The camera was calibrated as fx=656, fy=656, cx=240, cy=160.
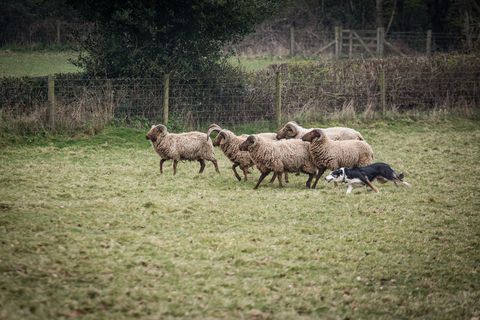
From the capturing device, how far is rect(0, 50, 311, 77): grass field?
25719 millimetres

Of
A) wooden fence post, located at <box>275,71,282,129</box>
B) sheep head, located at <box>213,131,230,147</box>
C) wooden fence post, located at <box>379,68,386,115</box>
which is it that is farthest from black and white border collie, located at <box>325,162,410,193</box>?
wooden fence post, located at <box>379,68,386,115</box>

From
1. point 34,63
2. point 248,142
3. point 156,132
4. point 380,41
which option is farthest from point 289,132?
point 380,41

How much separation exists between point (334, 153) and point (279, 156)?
1131 millimetres

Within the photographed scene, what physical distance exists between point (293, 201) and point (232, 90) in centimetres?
921

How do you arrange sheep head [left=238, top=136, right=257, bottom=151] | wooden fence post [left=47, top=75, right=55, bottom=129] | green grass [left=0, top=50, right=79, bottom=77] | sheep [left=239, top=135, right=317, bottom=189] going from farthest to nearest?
1. green grass [left=0, top=50, right=79, bottom=77]
2. wooden fence post [left=47, top=75, right=55, bottom=129]
3. sheep head [left=238, top=136, right=257, bottom=151]
4. sheep [left=239, top=135, right=317, bottom=189]

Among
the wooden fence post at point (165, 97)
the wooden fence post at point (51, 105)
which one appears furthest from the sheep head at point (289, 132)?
the wooden fence post at point (51, 105)

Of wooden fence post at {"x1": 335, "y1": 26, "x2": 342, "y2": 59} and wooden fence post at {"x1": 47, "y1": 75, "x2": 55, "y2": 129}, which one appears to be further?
wooden fence post at {"x1": 335, "y1": 26, "x2": 342, "y2": 59}

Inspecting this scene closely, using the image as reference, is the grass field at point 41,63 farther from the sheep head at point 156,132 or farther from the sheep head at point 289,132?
the sheep head at point 156,132

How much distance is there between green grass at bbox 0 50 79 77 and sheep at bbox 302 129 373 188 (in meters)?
14.0

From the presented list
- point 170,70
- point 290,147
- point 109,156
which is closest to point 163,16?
point 170,70

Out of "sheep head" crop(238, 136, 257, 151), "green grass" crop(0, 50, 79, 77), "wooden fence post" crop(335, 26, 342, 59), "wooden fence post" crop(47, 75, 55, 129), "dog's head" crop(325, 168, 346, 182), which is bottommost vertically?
"dog's head" crop(325, 168, 346, 182)

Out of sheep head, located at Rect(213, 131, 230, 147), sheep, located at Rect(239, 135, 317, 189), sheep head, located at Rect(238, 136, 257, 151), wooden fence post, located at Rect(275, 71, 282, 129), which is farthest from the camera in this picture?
wooden fence post, located at Rect(275, 71, 282, 129)

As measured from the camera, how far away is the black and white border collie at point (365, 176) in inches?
494

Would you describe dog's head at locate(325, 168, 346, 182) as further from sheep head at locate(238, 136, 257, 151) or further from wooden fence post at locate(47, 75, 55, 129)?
wooden fence post at locate(47, 75, 55, 129)
